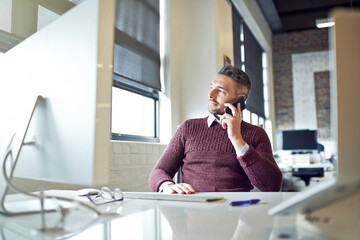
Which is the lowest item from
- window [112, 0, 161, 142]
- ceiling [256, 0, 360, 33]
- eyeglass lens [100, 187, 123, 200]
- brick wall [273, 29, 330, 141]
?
eyeglass lens [100, 187, 123, 200]

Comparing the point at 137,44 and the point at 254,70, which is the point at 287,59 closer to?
the point at 254,70

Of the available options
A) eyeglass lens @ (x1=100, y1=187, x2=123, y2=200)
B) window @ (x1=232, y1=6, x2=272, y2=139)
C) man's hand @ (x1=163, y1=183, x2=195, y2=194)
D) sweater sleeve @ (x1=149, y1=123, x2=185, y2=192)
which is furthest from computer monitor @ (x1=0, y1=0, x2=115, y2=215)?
window @ (x1=232, y1=6, x2=272, y2=139)

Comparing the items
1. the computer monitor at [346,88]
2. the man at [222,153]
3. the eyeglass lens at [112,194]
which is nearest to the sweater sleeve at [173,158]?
the man at [222,153]

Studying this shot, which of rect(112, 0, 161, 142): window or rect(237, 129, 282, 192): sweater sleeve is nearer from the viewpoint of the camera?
rect(237, 129, 282, 192): sweater sleeve

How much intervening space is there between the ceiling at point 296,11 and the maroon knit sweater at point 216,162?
461 cm

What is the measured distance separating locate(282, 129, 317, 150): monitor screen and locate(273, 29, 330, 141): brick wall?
1.60m

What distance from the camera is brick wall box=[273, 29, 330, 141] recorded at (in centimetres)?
688

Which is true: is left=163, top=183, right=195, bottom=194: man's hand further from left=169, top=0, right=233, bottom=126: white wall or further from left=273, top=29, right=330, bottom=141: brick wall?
left=273, top=29, right=330, bottom=141: brick wall

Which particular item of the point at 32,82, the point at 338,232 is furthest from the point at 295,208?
the point at 32,82

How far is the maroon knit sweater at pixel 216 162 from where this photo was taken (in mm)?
1515

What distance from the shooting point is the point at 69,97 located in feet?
1.93

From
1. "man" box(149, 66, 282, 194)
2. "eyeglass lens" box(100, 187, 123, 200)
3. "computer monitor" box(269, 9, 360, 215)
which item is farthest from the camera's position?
"man" box(149, 66, 282, 194)

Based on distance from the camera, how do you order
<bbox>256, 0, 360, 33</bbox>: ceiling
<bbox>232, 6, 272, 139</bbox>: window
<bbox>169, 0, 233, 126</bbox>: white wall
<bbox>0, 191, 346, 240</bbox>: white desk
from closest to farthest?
1. <bbox>0, 191, 346, 240</bbox>: white desk
2. <bbox>169, 0, 233, 126</bbox>: white wall
3. <bbox>232, 6, 272, 139</bbox>: window
4. <bbox>256, 0, 360, 33</bbox>: ceiling

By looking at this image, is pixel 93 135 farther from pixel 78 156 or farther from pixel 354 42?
pixel 354 42
